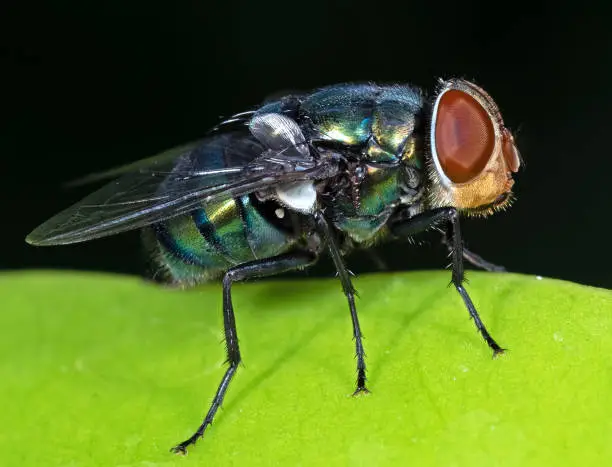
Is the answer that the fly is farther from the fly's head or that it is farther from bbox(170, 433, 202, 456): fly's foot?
bbox(170, 433, 202, 456): fly's foot

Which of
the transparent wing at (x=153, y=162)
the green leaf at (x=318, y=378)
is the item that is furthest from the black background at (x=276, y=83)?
the green leaf at (x=318, y=378)

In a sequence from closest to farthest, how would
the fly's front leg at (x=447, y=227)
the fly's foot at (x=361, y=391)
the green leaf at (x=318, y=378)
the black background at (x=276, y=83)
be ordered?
the green leaf at (x=318, y=378) → the fly's foot at (x=361, y=391) → the fly's front leg at (x=447, y=227) → the black background at (x=276, y=83)

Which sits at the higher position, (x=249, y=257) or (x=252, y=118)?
(x=252, y=118)

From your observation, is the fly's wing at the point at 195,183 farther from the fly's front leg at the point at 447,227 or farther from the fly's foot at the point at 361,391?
the fly's foot at the point at 361,391

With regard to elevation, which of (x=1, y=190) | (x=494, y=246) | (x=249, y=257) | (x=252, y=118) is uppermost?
(x=252, y=118)

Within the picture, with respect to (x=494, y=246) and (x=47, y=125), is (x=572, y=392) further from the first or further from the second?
(x=47, y=125)

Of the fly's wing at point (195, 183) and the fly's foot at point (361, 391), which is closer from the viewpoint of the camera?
the fly's foot at point (361, 391)

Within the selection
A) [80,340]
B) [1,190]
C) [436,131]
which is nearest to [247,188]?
[436,131]

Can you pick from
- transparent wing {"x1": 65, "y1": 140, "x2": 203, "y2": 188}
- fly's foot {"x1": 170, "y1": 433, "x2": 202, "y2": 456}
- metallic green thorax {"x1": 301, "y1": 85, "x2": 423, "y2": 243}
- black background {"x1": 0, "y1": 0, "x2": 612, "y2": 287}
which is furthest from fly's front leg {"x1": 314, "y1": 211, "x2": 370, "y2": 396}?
black background {"x1": 0, "y1": 0, "x2": 612, "y2": 287}
